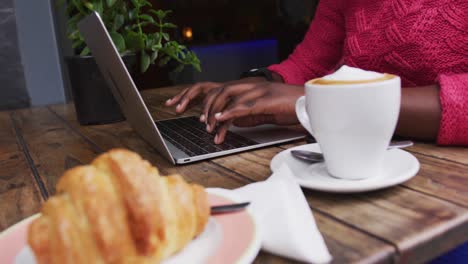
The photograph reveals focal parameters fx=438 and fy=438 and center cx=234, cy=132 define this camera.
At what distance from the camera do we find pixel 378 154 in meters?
0.48

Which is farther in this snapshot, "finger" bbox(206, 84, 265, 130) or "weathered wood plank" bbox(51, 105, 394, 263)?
"finger" bbox(206, 84, 265, 130)

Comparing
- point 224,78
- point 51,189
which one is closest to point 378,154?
point 51,189

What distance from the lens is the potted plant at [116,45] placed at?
0.96 meters

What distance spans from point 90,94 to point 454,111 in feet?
2.37

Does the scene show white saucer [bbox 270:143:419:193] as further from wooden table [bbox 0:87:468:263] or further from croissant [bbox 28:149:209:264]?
croissant [bbox 28:149:209:264]

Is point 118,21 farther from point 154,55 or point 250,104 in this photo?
point 250,104

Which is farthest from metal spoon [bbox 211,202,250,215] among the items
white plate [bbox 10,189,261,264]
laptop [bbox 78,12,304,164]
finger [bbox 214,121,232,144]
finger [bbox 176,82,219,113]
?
finger [bbox 176,82,219,113]

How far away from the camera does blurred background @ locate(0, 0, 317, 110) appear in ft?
5.97

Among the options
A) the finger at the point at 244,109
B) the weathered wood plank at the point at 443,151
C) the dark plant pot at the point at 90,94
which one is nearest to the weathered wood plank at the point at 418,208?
the weathered wood plank at the point at 443,151

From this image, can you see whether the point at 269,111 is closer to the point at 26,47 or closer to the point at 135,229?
the point at 135,229

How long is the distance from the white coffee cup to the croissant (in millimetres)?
223

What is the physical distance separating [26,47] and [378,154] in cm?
176

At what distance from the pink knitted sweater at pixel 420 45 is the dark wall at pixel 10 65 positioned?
4.58 feet

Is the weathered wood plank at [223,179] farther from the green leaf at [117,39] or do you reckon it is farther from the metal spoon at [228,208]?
the green leaf at [117,39]
